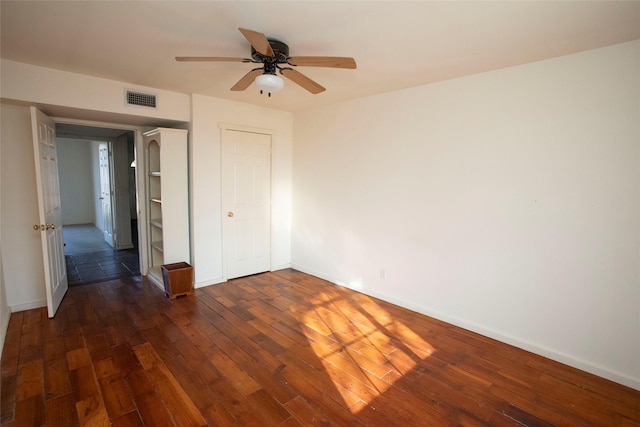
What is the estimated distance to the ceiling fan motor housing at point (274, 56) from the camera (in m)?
2.26

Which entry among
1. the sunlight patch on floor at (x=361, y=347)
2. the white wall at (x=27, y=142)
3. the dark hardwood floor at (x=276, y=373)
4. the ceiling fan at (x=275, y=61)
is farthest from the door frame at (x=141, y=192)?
the sunlight patch on floor at (x=361, y=347)

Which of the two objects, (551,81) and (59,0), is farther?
(551,81)

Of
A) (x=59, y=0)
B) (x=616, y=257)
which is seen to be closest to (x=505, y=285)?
(x=616, y=257)

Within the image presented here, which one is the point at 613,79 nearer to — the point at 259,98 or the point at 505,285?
the point at 505,285

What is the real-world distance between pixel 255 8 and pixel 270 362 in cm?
251

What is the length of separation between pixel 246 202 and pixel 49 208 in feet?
7.12

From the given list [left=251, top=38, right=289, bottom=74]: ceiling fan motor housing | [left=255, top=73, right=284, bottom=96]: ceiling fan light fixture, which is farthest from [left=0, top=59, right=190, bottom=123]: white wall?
[left=255, top=73, right=284, bottom=96]: ceiling fan light fixture

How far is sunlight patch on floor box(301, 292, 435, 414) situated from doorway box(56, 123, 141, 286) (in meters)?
3.20

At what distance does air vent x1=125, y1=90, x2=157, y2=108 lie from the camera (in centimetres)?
350

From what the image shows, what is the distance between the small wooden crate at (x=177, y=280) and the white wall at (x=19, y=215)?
1252 millimetres

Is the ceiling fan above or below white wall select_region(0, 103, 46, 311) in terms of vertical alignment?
above

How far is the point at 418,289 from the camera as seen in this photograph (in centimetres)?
351

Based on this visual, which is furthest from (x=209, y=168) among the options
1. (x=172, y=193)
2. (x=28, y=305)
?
→ (x=28, y=305)

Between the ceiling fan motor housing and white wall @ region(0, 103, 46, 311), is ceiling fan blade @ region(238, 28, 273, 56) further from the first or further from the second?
white wall @ region(0, 103, 46, 311)
